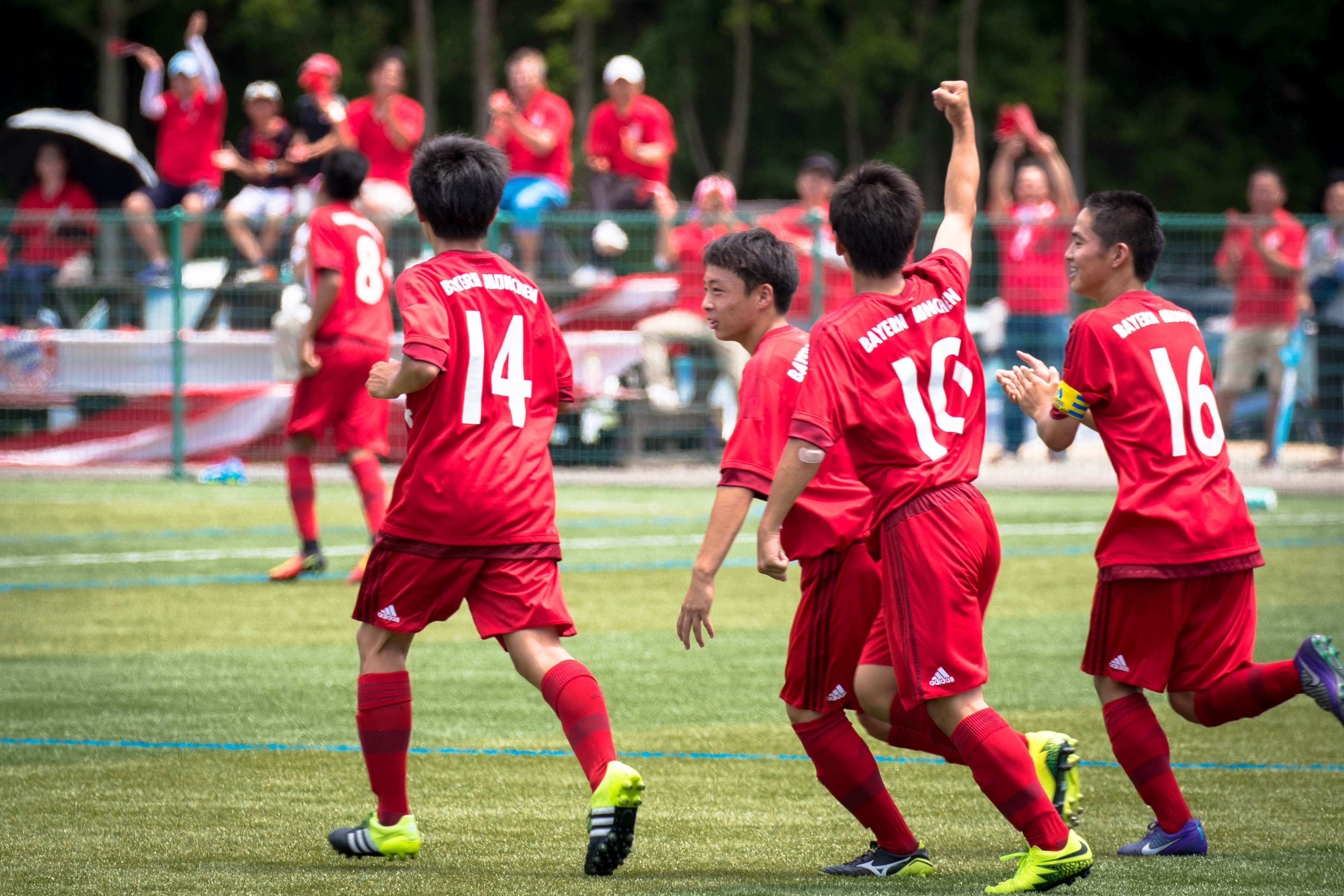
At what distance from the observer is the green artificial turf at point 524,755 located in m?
4.15

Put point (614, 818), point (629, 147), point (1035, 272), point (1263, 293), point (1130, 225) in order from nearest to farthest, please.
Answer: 1. point (614, 818)
2. point (1130, 225)
3. point (1263, 293)
4. point (1035, 272)
5. point (629, 147)

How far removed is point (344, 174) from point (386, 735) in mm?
5051

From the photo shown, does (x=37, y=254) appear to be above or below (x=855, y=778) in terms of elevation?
above

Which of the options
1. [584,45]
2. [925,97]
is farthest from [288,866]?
[925,97]

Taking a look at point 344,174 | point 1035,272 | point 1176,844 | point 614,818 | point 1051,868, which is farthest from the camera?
point 1035,272

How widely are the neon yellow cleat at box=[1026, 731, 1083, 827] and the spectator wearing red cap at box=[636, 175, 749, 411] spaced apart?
31.9 ft

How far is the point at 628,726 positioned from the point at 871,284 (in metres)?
2.39

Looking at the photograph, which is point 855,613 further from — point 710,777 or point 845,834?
point 710,777

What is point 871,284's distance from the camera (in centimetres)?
416

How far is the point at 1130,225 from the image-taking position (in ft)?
14.9

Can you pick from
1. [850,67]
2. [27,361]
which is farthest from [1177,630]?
[850,67]

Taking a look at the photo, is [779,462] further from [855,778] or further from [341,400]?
[341,400]

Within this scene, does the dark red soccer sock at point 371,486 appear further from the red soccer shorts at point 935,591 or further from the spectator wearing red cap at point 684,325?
the spectator wearing red cap at point 684,325

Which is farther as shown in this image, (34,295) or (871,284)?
(34,295)
